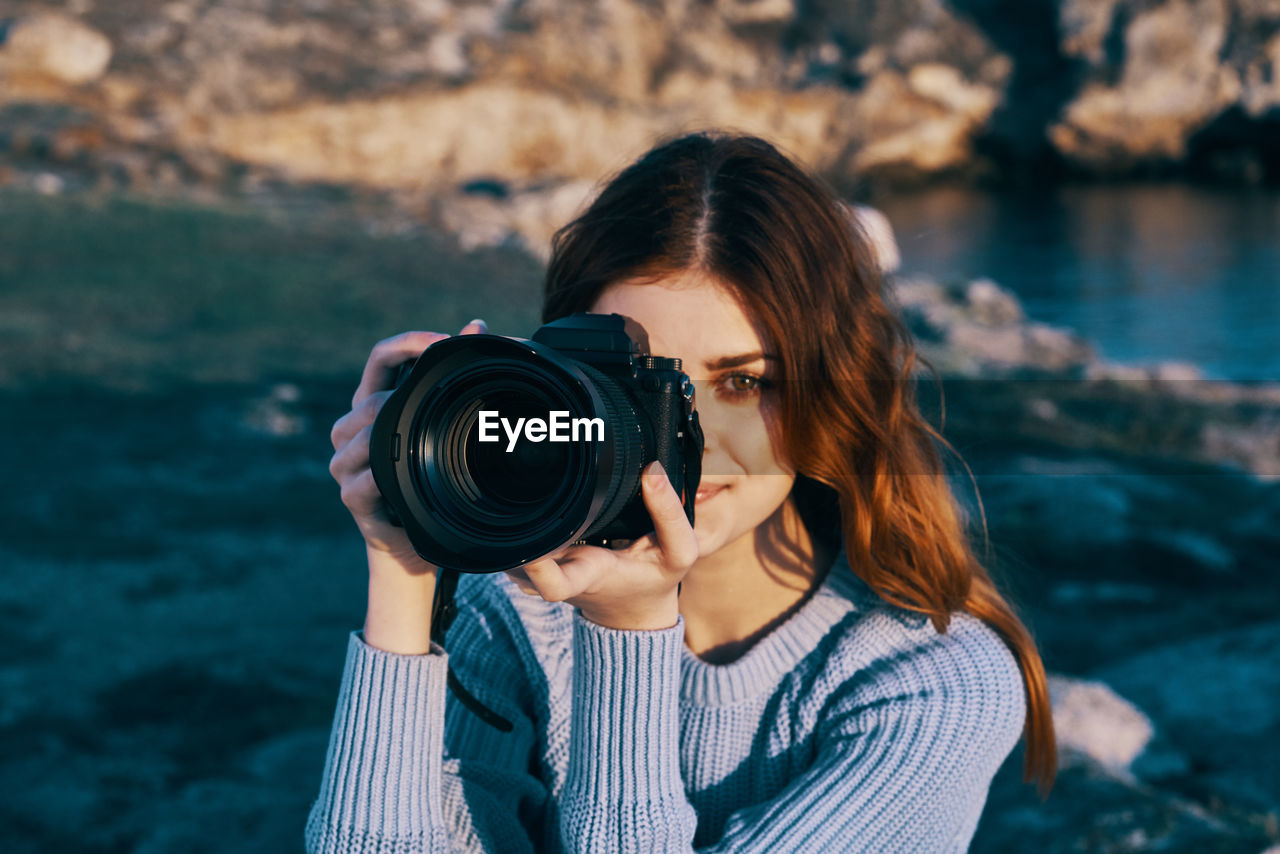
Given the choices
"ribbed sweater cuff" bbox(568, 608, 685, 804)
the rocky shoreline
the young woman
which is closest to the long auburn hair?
the young woman

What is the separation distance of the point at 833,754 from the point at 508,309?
227 inches

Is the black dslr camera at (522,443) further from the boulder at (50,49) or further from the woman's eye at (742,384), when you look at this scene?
the boulder at (50,49)

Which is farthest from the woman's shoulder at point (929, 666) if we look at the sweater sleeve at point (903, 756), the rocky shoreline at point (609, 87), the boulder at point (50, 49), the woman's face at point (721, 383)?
the boulder at point (50, 49)

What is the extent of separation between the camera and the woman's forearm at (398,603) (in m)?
1.07

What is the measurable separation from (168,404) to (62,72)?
30.9 ft

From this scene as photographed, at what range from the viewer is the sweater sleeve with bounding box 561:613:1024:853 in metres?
1.01

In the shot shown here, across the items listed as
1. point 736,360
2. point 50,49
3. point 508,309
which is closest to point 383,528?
point 736,360

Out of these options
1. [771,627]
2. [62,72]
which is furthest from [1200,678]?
[62,72]

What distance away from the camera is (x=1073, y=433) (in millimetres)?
5008

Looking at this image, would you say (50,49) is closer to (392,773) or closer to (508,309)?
(508,309)

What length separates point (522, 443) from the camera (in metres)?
0.96

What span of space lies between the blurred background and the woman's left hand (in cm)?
61

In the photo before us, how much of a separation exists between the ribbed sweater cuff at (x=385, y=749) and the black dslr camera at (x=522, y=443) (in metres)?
0.17

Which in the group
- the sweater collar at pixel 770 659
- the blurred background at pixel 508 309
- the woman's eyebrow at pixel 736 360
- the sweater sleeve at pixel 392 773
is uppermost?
the blurred background at pixel 508 309
